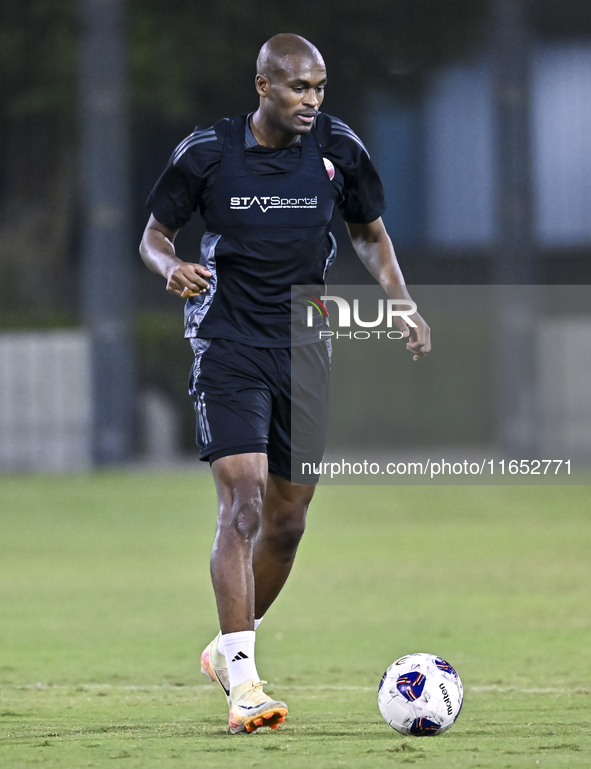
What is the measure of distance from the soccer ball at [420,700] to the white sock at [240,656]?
0.48 m

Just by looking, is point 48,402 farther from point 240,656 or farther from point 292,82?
point 240,656

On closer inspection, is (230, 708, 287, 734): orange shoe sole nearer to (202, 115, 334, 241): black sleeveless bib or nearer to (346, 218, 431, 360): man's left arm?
(346, 218, 431, 360): man's left arm

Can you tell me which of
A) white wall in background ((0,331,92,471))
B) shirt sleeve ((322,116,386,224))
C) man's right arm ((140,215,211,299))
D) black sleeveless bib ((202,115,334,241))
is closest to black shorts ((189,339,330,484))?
man's right arm ((140,215,211,299))

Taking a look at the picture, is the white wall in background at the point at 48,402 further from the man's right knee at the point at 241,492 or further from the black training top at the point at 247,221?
the man's right knee at the point at 241,492

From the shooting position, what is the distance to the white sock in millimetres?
4781

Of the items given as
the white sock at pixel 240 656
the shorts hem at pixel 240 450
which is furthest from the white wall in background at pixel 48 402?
the white sock at pixel 240 656

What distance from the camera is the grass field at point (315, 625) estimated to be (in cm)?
455

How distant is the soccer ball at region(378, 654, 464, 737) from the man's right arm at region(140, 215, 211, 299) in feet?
5.23

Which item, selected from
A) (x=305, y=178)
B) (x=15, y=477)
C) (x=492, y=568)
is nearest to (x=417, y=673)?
(x=305, y=178)

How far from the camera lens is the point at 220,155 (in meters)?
5.45

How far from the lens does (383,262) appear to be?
5.84 m

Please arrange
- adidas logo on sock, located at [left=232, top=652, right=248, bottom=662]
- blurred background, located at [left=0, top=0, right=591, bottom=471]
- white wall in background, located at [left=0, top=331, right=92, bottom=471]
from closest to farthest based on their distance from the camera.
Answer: adidas logo on sock, located at [left=232, top=652, right=248, bottom=662]
white wall in background, located at [left=0, top=331, right=92, bottom=471]
blurred background, located at [left=0, top=0, right=591, bottom=471]

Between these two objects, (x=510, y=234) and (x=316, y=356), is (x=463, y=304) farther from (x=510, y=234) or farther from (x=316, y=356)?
(x=316, y=356)

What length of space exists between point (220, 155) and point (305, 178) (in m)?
0.35
